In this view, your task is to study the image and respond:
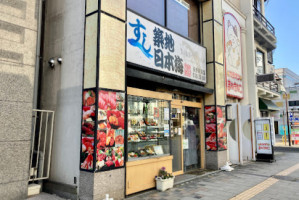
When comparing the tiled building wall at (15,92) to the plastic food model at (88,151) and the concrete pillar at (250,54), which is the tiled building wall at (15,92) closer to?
the plastic food model at (88,151)

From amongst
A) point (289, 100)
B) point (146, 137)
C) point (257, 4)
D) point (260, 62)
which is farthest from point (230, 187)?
point (289, 100)

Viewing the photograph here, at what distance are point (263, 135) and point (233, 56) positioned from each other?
4.22m

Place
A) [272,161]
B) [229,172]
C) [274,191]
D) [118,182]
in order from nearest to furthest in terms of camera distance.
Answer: [118,182] < [274,191] < [229,172] < [272,161]

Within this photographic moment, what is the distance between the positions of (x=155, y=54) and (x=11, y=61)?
3.86m

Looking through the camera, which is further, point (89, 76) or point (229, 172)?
point (229, 172)

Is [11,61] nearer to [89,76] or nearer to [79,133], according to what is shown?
[89,76]

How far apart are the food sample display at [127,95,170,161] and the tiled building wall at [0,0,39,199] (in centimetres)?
243

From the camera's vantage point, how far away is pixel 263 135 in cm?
1173

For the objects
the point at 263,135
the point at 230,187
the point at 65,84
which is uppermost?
the point at 65,84

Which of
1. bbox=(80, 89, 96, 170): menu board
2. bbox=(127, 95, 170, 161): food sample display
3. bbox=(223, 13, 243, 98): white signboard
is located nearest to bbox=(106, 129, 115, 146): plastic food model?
bbox=(80, 89, 96, 170): menu board

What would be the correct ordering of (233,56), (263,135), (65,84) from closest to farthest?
(65,84) < (263,135) < (233,56)

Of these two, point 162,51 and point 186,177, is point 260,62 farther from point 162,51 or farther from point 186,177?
point 186,177

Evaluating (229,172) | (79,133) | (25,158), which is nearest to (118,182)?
(79,133)

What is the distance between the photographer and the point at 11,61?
519cm
